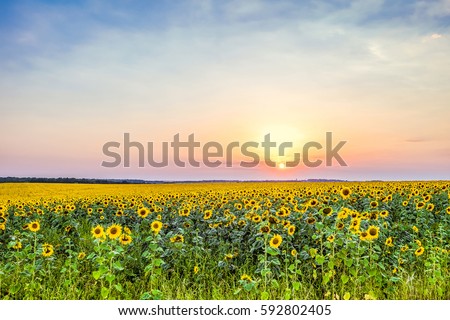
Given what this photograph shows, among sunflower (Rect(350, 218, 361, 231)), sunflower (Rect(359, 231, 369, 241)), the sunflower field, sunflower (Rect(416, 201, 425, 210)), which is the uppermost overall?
sunflower (Rect(416, 201, 425, 210))

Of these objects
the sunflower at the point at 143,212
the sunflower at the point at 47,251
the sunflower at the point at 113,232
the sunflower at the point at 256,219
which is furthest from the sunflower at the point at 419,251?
the sunflower at the point at 47,251

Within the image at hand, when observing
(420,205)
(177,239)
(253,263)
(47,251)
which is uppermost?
(420,205)

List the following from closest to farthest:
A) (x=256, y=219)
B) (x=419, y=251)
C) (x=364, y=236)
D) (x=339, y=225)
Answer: (x=364, y=236) < (x=339, y=225) < (x=419, y=251) < (x=256, y=219)

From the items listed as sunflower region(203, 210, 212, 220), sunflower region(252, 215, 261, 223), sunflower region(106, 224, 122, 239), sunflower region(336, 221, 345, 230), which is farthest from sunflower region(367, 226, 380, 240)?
sunflower region(203, 210, 212, 220)

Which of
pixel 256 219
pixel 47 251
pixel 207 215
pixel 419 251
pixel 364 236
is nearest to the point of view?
pixel 364 236

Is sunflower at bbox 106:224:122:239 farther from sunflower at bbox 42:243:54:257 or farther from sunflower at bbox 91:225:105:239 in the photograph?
sunflower at bbox 42:243:54:257

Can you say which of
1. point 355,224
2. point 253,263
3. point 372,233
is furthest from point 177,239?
point 372,233

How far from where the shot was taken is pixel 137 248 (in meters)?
8.47

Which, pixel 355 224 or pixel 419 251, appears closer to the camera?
pixel 355 224

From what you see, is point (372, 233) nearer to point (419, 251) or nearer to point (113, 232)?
point (419, 251)

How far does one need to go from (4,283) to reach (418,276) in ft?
20.6

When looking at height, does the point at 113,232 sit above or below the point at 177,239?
above

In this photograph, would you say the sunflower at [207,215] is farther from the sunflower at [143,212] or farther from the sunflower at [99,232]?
the sunflower at [99,232]
